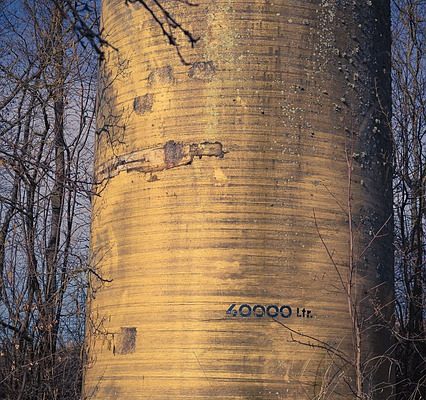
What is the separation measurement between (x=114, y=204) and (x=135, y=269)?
97 centimetres

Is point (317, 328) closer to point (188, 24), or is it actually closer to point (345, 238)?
point (345, 238)

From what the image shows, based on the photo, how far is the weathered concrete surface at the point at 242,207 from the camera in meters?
8.44

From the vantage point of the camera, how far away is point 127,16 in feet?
32.5

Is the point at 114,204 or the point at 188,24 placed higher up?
the point at 188,24

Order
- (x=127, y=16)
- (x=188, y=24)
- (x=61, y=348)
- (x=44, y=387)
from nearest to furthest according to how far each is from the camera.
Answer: (x=188, y=24) → (x=127, y=16) → (x=44, y=387) → (x=61, y=348)

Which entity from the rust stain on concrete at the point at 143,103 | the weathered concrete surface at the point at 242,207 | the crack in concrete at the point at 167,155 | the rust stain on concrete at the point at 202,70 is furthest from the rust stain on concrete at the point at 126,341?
the rust stain on concrete at the point at 202,70

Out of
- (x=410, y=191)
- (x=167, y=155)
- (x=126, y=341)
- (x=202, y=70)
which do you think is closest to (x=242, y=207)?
(x=167, y=155)

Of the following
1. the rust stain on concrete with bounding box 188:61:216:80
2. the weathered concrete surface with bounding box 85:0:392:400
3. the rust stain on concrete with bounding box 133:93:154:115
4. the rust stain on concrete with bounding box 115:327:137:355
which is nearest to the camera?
the weathered concrete surface with bounding box 85:0:392:400

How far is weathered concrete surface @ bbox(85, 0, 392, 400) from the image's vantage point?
844 cm

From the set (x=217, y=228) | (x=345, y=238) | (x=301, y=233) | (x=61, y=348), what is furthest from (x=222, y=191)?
(x=61, y=348)

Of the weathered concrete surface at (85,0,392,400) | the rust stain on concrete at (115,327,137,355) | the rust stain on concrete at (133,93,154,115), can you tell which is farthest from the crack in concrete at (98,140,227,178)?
the rust stain on concrete at (115,327,137,355)

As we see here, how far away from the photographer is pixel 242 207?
865 centimetres

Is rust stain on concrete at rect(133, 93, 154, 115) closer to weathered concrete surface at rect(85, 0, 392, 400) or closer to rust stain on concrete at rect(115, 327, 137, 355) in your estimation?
weathered concrete surface at rect(85, 0, 392, 400)

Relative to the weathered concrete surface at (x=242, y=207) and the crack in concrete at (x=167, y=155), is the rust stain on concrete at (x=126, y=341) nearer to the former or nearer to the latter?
the weathered concrete surface at (x=242, y=207)
